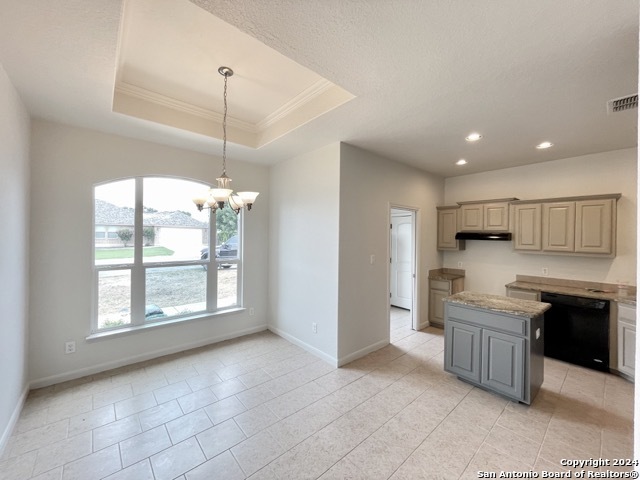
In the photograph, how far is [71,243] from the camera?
2.90 meters

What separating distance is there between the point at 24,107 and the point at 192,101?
1399 mm

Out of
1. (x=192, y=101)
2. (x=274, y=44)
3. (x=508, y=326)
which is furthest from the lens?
(x=192, y=101)

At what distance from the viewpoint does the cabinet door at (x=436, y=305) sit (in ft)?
15.1

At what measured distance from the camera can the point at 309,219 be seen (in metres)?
3.68

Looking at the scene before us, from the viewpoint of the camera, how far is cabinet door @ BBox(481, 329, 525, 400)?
2.48m

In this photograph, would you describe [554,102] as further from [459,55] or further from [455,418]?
[455,418]

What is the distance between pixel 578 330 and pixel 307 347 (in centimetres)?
337

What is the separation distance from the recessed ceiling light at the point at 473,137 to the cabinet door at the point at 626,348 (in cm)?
265

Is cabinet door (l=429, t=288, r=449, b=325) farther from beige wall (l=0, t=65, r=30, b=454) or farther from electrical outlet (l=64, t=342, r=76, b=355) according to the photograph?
beige wall (l=0, t=65, r=30, b=454)

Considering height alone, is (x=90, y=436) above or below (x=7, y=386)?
below

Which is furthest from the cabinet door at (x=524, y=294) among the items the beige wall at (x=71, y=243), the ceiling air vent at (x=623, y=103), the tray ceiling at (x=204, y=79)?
the beige wall at (x=71, y=243)

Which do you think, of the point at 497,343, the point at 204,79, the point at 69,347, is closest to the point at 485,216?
the point at 497,343

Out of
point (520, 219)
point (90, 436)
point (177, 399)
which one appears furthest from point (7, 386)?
point (520, 219)

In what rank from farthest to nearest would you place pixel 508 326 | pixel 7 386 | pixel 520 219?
pixel 520 219
pixel 508 326
pixel 7 386
